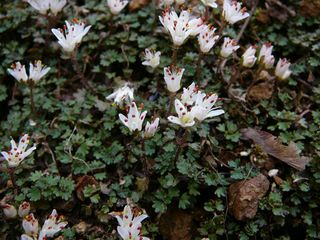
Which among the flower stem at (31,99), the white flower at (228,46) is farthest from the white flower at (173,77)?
the flower stem at (31,99)

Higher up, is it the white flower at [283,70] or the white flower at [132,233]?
the white flower at [283,70]

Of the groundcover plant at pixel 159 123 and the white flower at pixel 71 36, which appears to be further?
the white flower at pixel 71 36

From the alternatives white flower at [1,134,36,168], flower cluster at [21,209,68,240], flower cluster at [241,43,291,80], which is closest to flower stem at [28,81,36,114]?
white flower at [1,134,36,168]

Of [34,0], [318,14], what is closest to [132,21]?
[34,0]

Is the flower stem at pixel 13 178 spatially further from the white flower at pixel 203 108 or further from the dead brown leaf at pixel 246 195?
the dead brown leaf at pixel 246 195

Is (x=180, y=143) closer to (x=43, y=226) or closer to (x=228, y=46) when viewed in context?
(x=228, y=46)

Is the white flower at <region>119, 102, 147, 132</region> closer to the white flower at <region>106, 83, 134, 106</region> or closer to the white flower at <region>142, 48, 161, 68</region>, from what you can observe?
the white flower at <region>106, 83, 134, 106</region>

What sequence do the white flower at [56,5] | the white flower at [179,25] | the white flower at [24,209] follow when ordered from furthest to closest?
the white flower at [56,5] → the white flower at [179,25] → the white flower at [24,209]

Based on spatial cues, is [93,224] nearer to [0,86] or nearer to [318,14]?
[0,86]
